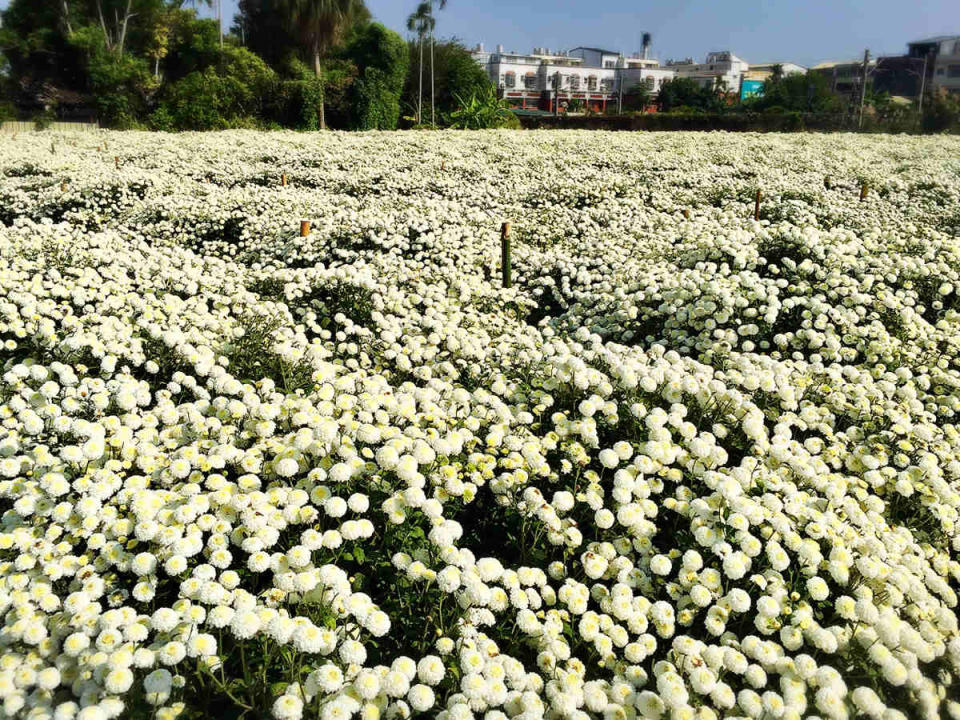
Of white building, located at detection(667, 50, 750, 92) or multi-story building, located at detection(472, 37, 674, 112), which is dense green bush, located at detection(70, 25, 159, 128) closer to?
multi-story building, located at detection(472, 37, 674, 112)

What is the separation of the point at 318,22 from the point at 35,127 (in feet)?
53.0

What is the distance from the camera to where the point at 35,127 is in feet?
106

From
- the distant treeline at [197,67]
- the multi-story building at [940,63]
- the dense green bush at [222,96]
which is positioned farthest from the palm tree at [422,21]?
the multi-story building at [940,63]

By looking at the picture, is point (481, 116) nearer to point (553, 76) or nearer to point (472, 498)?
point (472, 498)

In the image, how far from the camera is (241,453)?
10.5ft

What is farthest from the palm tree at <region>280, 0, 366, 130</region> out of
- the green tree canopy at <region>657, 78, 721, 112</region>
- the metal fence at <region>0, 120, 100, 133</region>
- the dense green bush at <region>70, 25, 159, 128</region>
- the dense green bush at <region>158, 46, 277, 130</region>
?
A: the green tree canopy at <region>657, 78, 721, 112</region>

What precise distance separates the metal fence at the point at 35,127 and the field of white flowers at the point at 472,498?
3006cm

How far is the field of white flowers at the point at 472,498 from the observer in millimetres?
2352

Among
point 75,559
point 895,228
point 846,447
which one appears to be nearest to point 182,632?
point 75,559

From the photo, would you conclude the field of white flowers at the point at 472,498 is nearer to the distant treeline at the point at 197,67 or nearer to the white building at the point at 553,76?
the distant treeline at the point at 197,67

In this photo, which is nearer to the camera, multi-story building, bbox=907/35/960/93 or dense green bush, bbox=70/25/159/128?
dense green bush, bbox=70/25/159/128

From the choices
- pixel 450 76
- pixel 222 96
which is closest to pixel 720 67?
pixel 450 76

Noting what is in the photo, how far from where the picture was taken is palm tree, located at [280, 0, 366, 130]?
39.8 m

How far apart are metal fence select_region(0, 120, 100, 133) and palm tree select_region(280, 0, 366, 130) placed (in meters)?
12.2
